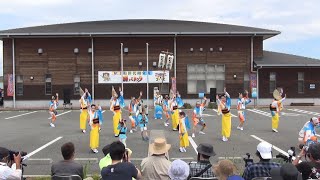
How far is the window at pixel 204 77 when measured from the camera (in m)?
34.2

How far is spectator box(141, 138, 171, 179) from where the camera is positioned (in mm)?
5797

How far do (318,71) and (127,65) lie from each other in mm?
15807

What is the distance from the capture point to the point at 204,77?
1355 inches

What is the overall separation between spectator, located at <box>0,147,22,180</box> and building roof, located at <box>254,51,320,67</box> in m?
29.2

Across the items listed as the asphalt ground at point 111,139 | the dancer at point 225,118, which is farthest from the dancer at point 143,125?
the dancer at point 225,118

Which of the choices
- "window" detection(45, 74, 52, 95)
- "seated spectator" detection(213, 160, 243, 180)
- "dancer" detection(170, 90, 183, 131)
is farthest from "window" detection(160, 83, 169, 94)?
"seated spectator" detection(213, 160, 243, 180)

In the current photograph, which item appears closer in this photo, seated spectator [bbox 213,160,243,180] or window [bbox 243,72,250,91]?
seated spectator [bbox 213,160,243,180]

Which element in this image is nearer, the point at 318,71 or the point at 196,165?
the point at 196,165

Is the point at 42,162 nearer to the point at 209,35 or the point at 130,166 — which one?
the point at 130,166

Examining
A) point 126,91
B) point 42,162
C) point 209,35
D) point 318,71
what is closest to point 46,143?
point 42,162

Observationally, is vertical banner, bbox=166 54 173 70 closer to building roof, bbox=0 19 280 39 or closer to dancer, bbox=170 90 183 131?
building roof, bbox=0 19 280 39

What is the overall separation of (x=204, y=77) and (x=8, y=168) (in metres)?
29.7

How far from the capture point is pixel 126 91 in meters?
33.8

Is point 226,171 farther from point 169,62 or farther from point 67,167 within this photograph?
point 169,62
